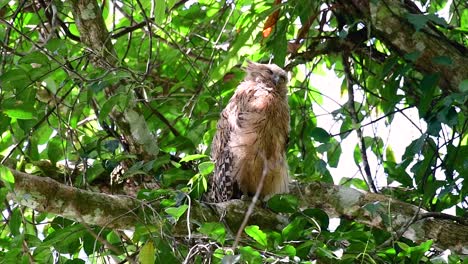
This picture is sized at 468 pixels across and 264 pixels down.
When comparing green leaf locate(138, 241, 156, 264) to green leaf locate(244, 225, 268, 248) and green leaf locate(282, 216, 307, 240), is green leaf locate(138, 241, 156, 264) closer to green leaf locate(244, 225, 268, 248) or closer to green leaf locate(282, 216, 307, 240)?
green leaf locate(244, 225, 268, 248)

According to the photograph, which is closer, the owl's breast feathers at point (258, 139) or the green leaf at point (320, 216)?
the green leaf at point (320, 216)

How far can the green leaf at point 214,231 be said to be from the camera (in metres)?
3.43

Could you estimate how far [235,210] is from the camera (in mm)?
4242

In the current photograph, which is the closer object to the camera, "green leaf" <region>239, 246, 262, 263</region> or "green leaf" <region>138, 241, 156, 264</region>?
"green leaf" <region>239, 246, 262, 263</region>

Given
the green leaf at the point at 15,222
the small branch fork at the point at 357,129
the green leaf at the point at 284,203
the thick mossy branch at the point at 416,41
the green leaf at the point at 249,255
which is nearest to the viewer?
the green leaf at the point at 249,255

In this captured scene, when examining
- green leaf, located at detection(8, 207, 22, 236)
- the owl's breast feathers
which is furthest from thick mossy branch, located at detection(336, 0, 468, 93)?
green leaf, located at detection(8, 207, 22, 236)

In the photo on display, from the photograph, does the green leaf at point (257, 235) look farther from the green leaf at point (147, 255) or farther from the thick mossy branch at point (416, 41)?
the thick mossy branch at point (416, 41)

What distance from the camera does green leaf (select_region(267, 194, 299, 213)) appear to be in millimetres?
3954

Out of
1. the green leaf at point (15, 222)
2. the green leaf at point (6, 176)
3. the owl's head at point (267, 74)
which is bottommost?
the green leaf at point (15, 222)

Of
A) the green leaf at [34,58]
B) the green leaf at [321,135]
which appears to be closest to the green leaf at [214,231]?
the green leaf at [321,135]

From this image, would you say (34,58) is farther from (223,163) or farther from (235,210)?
(223,163)

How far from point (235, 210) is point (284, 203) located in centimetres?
36

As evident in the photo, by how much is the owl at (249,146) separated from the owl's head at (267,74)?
11 cm

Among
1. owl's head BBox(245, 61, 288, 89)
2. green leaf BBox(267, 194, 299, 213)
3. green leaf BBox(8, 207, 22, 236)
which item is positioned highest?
owl's head BBox(245, 61, 288, 89)
